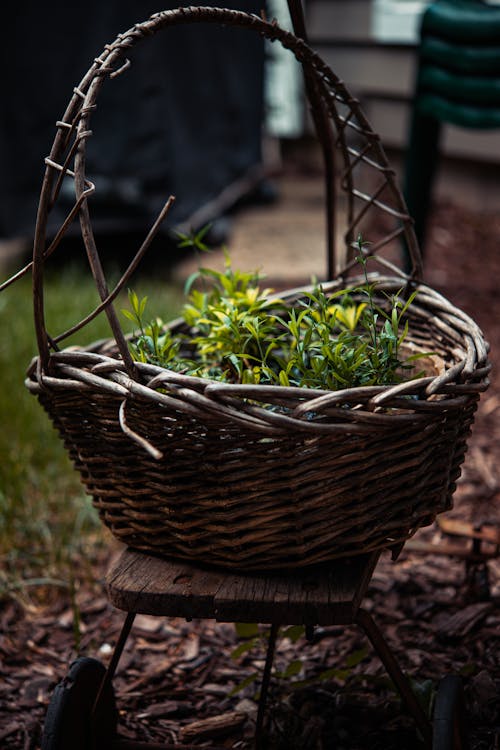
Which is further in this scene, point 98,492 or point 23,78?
point 23,78

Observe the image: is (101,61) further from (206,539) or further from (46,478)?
(46,478)

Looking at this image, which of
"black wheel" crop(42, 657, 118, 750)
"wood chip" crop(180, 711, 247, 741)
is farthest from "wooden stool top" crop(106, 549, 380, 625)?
"wood chip" crop(180, 711, 247, 741)

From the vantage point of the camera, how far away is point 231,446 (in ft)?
4.38

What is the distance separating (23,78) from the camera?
4.57 meters

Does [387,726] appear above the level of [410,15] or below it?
below

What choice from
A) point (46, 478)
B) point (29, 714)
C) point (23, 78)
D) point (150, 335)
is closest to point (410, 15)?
point (23, 78)

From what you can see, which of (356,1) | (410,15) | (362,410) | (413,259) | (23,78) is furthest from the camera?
(356,1)

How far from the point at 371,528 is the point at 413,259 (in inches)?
27.0

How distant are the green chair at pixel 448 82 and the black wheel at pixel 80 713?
2403mm

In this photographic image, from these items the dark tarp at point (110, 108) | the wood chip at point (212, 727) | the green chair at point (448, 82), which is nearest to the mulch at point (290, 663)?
the wood chip at point (212, 727)

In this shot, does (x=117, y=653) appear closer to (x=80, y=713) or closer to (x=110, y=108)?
(x=80, y=713)

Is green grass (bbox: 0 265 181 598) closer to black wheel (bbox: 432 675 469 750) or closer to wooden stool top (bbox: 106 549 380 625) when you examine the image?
wooden stool top (bbox: 106 549 380 625)

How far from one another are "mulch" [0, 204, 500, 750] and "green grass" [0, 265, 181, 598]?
0.08 metres

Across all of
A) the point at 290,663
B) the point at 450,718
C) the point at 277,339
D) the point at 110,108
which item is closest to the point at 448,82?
the point at 110,108
